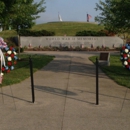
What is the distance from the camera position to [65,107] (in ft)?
23.1

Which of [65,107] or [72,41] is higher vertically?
[72,41]

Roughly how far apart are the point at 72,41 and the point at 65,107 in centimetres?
3049

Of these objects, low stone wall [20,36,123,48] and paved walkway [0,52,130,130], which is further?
low stone wall [20,36,123,48]

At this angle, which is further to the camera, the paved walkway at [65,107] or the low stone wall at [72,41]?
the low stone wall at [72,41]

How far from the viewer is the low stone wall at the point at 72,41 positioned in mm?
37031

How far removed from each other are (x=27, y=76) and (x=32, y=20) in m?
8.41

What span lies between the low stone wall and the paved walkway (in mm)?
26456

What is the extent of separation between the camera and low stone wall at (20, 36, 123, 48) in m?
37.0

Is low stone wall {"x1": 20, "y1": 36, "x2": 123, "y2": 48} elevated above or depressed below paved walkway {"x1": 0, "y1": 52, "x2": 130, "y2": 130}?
above

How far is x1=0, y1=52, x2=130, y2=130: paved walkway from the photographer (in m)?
5.72

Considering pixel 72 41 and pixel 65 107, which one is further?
pixel 72 41

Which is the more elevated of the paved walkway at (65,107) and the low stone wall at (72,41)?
the low stone wall at (72,41)

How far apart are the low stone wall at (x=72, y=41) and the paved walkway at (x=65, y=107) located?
26456 mm

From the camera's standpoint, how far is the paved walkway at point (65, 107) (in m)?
5.72
